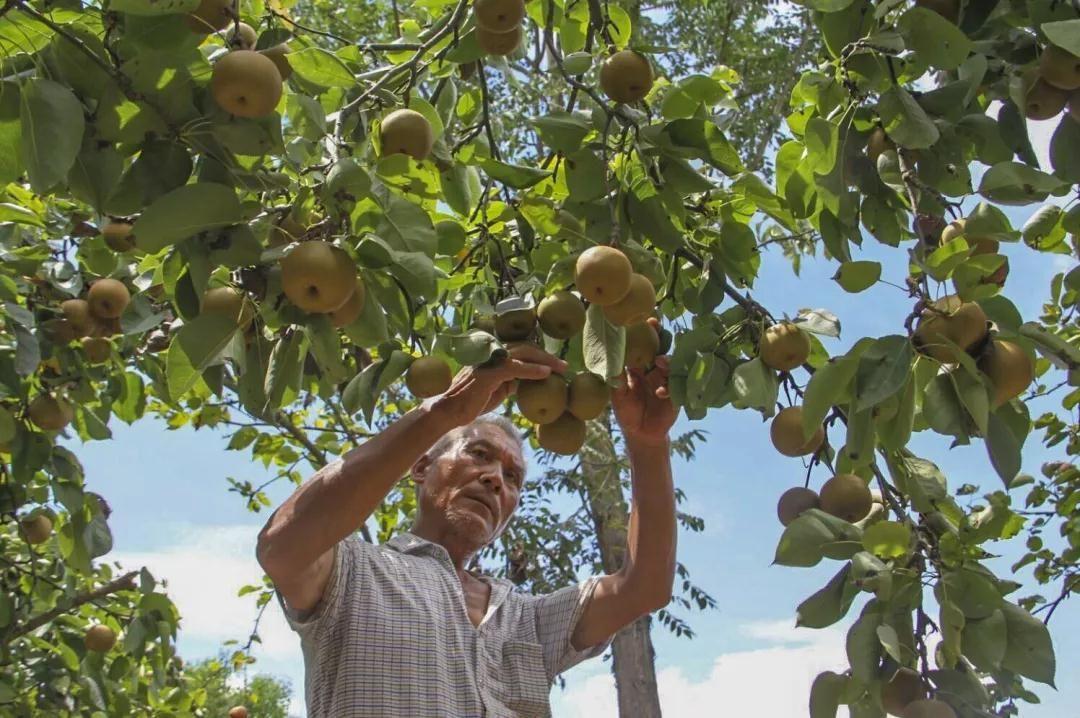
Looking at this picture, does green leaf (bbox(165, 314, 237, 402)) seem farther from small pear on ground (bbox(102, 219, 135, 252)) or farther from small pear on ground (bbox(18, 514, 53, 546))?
small pear on ground (bbox(18, 514, 53, 546))

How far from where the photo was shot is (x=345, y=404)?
73.2 inches

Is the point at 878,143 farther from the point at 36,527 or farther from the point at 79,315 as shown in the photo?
the point at 36,527

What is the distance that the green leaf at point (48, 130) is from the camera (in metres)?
1.35

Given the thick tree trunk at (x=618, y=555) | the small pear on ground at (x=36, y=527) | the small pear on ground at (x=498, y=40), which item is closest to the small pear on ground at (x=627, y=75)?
the small pear on ground at (x=498, y=40)

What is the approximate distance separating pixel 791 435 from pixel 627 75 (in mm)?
708

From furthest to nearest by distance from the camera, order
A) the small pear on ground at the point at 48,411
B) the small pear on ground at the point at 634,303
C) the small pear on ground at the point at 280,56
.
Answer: the small pear on ground at the point at 48,411 → the small pear on ground at the point at 280,56 → the small pear on ground at the point at 634,303

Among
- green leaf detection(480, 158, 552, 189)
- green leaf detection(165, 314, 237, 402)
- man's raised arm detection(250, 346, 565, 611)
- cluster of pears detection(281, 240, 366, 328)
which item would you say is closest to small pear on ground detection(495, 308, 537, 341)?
man's raised arm detection(250, 346, 565, 611)

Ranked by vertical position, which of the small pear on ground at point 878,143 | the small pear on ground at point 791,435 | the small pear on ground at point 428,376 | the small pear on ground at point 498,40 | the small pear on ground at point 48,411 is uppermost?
the small pear on ground at point 48,411

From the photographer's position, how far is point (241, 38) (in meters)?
1.66

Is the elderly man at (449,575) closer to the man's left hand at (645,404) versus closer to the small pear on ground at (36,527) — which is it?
the man's left hand at (645,404)

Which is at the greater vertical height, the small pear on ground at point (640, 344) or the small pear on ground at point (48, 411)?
the small pear on ground at point (48, 411)

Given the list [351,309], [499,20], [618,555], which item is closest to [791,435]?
[351,309]

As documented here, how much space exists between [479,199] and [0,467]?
2067mm

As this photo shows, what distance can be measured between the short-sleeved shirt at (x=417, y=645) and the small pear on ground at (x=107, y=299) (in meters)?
0.99
